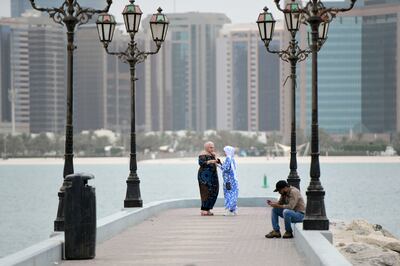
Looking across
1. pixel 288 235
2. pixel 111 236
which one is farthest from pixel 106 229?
pixel 288 235

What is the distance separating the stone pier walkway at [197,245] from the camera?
18359 mm

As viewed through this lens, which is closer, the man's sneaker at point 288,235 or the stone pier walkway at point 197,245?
the stone pier walkway at point 197,245

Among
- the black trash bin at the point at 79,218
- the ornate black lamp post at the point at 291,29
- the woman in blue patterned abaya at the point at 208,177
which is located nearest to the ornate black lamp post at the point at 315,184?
the black trash bin at the point at 79,218

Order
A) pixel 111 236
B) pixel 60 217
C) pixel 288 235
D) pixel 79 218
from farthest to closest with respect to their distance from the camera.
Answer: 1. pixel 111 236
2. pixel 288 235
3. pixel 60 217
4. pixel 79 218

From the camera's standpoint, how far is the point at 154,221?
2847 centimetres

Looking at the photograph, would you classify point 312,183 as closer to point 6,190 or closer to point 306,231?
point 306,231

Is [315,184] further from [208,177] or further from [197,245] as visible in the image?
[208,177]

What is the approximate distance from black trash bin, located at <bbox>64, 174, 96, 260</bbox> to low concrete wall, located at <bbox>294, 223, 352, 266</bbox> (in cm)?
338

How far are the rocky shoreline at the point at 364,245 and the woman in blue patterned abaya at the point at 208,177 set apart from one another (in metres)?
3.28

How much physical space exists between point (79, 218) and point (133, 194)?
11.9 m

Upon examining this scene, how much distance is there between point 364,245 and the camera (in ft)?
84.1

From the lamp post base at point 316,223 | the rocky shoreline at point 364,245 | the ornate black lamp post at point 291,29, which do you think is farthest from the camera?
the ornate black lamp post at point 291,29

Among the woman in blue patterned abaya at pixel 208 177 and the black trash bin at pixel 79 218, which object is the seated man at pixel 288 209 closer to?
the black trash bin at pixel 79 218

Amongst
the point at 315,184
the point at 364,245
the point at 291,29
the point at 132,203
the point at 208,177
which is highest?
the point at 291,29
